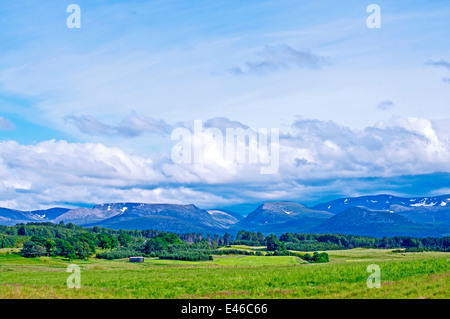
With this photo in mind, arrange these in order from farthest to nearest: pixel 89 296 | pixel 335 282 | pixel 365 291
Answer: pixel 335 282 < pixel 89 296 < pixel 365 291

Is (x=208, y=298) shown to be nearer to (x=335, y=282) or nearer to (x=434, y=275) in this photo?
(x=335, y=282)
